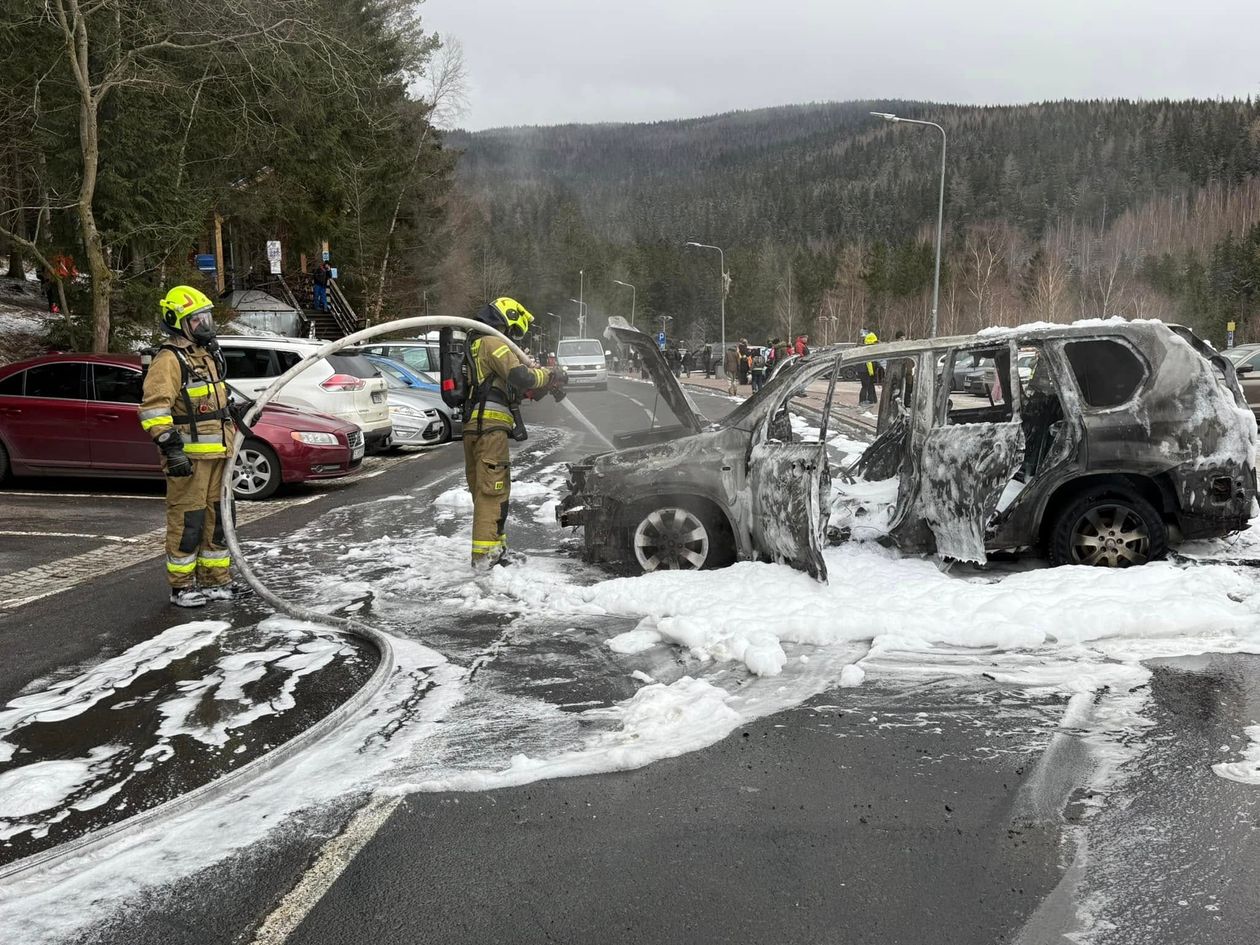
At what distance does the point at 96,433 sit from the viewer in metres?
10.9

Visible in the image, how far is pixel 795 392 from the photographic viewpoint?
6.69 m

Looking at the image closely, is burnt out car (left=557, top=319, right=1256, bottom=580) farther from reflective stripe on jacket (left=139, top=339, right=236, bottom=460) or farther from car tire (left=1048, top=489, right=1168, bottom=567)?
reflective stripe on jacket (left=139, top=339, right=236, bottom=460)

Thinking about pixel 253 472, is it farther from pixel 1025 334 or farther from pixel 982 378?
pixel 1025 334

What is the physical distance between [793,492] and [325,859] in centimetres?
359

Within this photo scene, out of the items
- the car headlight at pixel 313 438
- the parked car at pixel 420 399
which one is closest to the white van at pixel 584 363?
the parked car at pixel 420 399

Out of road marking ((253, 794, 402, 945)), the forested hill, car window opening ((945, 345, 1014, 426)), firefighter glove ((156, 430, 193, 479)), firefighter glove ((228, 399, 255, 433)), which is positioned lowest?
road marking ((253, 794, 402, 945))

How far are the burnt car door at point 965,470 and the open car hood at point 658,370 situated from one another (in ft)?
5.25

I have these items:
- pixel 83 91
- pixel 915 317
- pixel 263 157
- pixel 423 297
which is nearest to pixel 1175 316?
pixel 915 317

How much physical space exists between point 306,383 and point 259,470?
2576mm

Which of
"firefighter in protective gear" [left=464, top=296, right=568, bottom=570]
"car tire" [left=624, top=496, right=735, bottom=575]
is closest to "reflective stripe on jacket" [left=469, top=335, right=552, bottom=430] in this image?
"firefighter in protective gear" [left=464, top=296, right=568, bottom=570]

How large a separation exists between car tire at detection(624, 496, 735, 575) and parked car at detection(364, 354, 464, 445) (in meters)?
10.1

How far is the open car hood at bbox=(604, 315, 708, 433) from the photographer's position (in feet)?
23.6

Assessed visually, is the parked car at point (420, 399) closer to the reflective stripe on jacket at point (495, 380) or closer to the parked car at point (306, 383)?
the parked car at point (306, 383)

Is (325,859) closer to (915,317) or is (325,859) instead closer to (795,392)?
(795,392)
